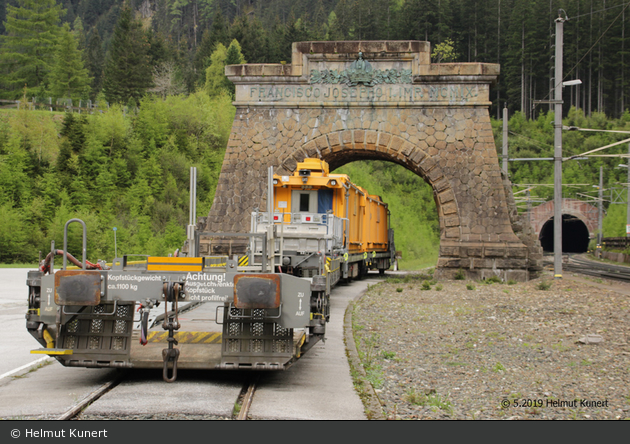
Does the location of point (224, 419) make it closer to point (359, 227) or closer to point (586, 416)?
point (586, 416)

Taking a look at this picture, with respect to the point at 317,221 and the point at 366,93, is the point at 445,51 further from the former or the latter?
the point at 317,221

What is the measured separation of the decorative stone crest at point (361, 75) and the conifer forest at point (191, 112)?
7.12m

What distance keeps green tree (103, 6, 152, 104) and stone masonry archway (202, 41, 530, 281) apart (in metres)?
50.2

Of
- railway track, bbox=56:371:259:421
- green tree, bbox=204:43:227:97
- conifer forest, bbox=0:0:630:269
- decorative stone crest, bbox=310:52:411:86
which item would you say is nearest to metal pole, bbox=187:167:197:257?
railway track, bbox=56:371:259:421

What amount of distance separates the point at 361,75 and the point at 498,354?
50.5 feet

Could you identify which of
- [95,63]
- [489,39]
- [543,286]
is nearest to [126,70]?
[95,63]

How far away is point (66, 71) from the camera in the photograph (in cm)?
8006

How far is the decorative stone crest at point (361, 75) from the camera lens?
23594 millimetres

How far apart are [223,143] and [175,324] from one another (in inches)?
2037

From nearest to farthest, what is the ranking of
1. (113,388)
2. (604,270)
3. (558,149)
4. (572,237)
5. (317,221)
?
(113,388) → (317,221) → (558,149) → (604,270) → (572,237)

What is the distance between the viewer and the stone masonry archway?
76.5 ft

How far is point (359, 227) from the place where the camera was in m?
22.9

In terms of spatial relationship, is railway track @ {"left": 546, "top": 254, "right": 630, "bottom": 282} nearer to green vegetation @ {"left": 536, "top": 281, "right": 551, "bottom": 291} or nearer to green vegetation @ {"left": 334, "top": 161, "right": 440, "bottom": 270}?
green vegetation @ {"left": 536, "top": 281, "right": 551, "bottom": 291}

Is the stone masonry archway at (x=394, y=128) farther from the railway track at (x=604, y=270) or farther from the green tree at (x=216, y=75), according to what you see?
the green tree at (x=216, y=75)
